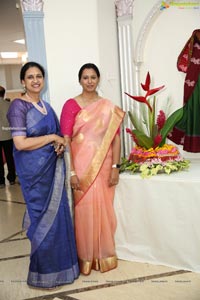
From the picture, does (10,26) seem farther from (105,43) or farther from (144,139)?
(144,139)

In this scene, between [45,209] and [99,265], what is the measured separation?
0.57 metres

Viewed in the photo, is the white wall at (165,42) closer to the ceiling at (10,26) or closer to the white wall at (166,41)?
the white wall at (166,41)

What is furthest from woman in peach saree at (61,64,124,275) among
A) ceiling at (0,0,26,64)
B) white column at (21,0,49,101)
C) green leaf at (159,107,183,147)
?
ceiling at (0,0,26,64)

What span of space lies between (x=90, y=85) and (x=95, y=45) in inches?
22.2

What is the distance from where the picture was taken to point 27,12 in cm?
261

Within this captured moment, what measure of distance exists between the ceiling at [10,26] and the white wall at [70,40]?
0.77 metres

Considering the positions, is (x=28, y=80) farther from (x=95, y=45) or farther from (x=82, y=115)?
(x=95, y=45)

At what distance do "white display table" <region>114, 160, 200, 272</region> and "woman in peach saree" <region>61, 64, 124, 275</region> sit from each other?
5.5 inches

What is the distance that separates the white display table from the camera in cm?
222

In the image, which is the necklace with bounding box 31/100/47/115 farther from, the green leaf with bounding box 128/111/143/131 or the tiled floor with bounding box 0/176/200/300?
the tiled floor with bounding box 0/176/200/300

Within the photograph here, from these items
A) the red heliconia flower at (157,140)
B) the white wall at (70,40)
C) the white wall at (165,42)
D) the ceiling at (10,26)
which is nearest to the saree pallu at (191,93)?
the white wall at (165,42)

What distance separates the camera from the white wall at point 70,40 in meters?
2.68

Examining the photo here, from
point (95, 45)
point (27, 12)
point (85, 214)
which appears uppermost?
point (27, 12)

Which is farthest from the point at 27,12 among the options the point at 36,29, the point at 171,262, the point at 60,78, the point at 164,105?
the point at 171,262
